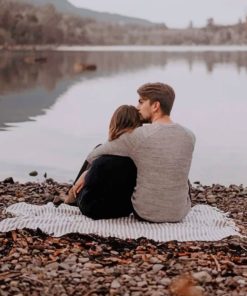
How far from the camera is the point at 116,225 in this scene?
16.8 feet

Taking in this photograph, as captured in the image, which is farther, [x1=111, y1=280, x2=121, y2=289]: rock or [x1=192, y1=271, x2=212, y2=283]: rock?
[x1=192, y1=271, x2=212, y2=283]: rock

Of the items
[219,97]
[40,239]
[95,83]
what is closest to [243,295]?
[40,239]

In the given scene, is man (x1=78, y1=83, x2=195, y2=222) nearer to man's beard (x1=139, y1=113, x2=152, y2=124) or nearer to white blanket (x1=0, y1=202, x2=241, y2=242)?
man's beard (x1=139, y1=113, x2=152, y2=124)

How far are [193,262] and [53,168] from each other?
5.35 meters

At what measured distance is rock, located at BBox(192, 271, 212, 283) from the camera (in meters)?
4.01

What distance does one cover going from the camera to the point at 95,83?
27.0 meters

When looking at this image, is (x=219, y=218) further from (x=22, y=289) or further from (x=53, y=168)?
(x=53, y=168)

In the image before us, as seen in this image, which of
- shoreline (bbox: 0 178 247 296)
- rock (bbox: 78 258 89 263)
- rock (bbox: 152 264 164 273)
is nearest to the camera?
shoreline (bbox: 0 178 247 296)

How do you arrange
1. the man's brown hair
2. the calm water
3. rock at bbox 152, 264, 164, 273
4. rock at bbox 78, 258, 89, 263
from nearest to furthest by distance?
rock at bbox 152, 264, 164, 273 < rock at bbox 78, 258, 89, 263 < the man's brown hair < the calm water

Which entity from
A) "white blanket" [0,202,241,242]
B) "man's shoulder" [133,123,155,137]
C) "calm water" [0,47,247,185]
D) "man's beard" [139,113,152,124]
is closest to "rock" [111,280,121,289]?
"white blanket" [0,202,241,242]

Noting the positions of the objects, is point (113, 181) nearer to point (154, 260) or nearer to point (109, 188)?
point (109, 188)

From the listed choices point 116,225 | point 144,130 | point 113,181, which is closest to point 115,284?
point 116,225

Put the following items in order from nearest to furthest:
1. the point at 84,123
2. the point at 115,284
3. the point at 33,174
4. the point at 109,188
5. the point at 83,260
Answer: the point at 115,284 → the point at 83,260 → the point at 109,188 → the point at 33,174 → the point at 84,123

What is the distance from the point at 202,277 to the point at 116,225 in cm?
120
